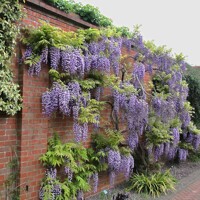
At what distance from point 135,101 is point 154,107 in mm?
1205

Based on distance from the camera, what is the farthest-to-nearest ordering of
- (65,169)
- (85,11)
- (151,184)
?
(151,184) < (85,11) < (65,169)

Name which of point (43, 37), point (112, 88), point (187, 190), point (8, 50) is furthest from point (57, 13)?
point (187, 190)

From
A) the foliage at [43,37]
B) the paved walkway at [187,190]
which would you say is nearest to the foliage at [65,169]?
the foliage at [43,37]

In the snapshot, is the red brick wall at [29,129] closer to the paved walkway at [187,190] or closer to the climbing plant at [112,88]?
the climbing plant at [112,88]

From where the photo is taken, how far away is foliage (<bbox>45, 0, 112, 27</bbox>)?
193 inches

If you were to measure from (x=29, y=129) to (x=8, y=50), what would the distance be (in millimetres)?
1192

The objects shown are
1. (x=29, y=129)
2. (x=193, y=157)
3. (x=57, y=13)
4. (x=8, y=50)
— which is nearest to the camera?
(x=8, y=50)

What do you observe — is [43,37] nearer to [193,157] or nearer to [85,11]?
[85,11]

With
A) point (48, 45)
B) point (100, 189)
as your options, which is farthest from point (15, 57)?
point (100, 189)

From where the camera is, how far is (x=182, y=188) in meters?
6.67

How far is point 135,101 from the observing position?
18.5ft

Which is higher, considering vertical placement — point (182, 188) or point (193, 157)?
point (193, 157)

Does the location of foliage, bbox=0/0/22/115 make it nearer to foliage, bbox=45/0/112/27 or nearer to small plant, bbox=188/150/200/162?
foliage, bbox=45/0/112/27

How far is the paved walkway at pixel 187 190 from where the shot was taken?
596 cm
